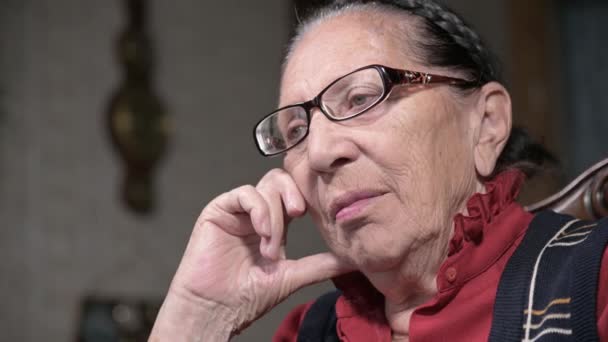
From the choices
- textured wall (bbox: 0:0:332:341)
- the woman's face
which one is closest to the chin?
the woman's face

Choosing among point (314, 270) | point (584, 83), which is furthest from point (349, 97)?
point (584, 83)

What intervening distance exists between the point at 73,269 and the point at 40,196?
11.9 inches

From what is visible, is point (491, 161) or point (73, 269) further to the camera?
point (73, 269)

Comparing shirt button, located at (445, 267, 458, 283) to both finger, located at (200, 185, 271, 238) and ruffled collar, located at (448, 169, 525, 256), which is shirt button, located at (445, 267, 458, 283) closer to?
ruffled collar, located at (448, 169, 525, 256)

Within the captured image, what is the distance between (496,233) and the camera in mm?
1325

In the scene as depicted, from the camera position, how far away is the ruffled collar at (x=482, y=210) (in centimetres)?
132

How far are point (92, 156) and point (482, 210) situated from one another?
7.07ft

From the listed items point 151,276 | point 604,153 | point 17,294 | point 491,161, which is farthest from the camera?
point 604,153

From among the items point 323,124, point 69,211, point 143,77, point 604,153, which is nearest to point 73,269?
point 69,211

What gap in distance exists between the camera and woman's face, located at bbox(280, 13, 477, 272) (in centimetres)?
131

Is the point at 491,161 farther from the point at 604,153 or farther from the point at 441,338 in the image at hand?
the point at 604,153

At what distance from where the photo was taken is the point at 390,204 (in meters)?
1.31

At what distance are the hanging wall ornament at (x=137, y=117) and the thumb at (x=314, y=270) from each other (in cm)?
183

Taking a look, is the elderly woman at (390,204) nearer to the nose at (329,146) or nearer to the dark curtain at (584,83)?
the nose at (329,146)
